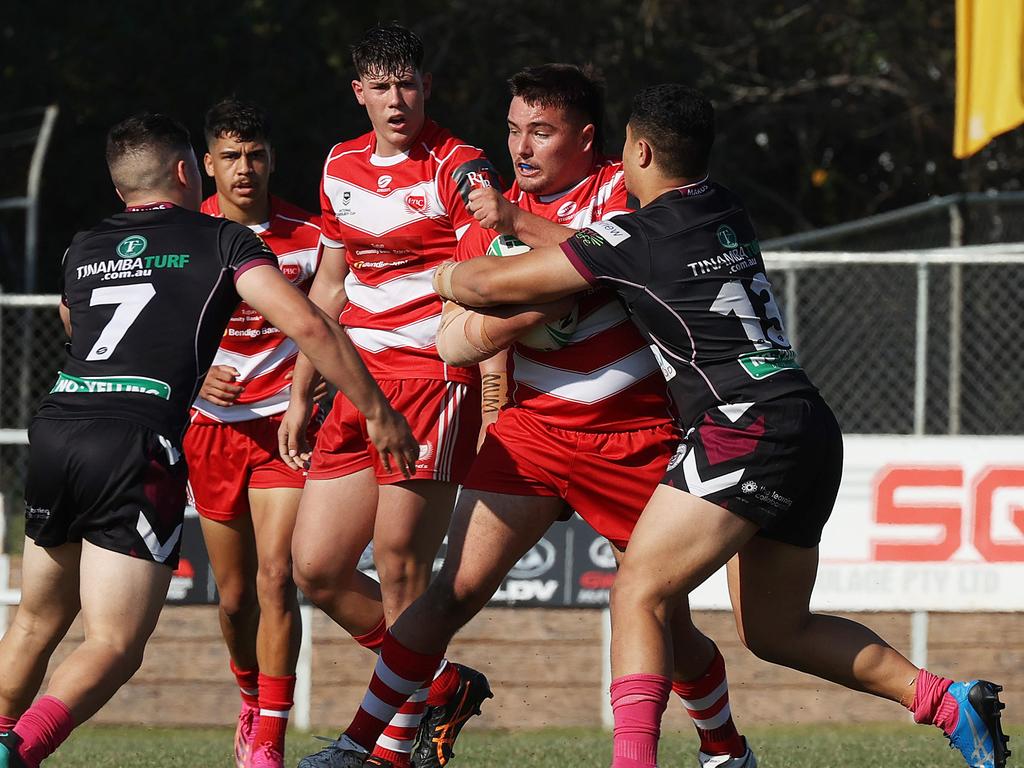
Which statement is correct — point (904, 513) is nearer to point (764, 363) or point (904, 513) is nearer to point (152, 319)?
point (764, 363)

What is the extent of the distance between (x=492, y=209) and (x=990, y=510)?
467cm

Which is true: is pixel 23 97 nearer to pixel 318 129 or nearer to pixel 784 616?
pixel 318 129

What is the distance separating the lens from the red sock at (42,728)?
4.50 metres

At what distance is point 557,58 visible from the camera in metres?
18.7

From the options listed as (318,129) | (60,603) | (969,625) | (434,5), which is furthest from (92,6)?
(60,603)

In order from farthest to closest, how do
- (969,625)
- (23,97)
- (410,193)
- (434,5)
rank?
(434,5)
(23,97)
(969,625)
(410,193)

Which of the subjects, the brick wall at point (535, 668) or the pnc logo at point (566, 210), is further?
the brick wall at point (535, 668)

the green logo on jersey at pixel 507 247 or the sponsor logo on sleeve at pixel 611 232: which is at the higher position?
the sponsor logo on sleeve at pixel 611 232

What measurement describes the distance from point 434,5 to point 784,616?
16.1m

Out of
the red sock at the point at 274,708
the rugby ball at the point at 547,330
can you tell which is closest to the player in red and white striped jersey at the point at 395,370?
the red sock at the point at 274,708

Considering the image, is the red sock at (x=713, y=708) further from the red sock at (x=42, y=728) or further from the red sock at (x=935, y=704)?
the red sock at (x=42, y=728)

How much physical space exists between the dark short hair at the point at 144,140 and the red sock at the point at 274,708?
7.21 feet

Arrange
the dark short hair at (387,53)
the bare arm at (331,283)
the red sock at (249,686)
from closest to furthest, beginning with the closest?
1. the dark short hair at (387,53)
2. the bare arm at (331,283)
3. the red sock at (249,686)

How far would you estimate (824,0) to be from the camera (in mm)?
18906
